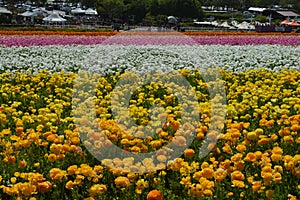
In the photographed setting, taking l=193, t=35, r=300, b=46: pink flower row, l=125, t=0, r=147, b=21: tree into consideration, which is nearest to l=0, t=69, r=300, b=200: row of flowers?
l=193, t=35, r=300, b=46: pink flower row

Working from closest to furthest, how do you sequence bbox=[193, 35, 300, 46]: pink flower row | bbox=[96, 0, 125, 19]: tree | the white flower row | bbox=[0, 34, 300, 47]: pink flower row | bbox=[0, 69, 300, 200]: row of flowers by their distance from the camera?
bbox=[0, 69, 300, 200]: row of flowers
the white flower row
bbox=[0, 34, 300, 47]: pink flower row
bbox=[193, 35, 300, 46]: pink flower row
bbox=[96, 0, 125, 19]: tree

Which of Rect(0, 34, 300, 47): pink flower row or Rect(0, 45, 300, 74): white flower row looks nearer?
Rect(0, 45, 300, 74): white flower row

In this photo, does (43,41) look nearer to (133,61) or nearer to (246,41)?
(133,61)

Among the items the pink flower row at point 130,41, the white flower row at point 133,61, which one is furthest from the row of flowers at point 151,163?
the pink flower row at point 130,41

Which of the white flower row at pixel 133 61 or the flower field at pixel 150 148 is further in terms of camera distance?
the white flower row at pixel 133 61

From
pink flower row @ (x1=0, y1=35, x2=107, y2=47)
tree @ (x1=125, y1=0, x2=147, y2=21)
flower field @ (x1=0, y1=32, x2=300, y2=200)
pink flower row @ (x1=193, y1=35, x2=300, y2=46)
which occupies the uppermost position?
flower field @ (x1=0, y1=32, x2=300, y2=200)

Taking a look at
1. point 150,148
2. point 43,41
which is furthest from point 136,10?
point 150,148

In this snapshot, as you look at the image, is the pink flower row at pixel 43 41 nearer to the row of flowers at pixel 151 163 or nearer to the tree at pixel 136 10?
the row of flowers at pixel 151 163

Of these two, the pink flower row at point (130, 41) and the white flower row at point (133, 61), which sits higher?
the white flower row at point (133, 61)

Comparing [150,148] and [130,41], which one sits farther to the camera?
[130,41]

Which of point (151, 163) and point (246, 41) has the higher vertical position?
point (151, 163)

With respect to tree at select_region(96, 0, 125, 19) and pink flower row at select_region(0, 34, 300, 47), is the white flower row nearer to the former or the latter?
pink flower row at select_region(0, 34, 300, 47)

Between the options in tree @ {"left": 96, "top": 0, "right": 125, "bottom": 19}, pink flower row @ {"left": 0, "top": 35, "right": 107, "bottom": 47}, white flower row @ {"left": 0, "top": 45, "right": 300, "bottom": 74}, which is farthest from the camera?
tree @ {"left": 96, "top": 0, "right": 125, "bottom": 19}

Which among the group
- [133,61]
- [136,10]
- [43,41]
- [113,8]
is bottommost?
[136,10]
